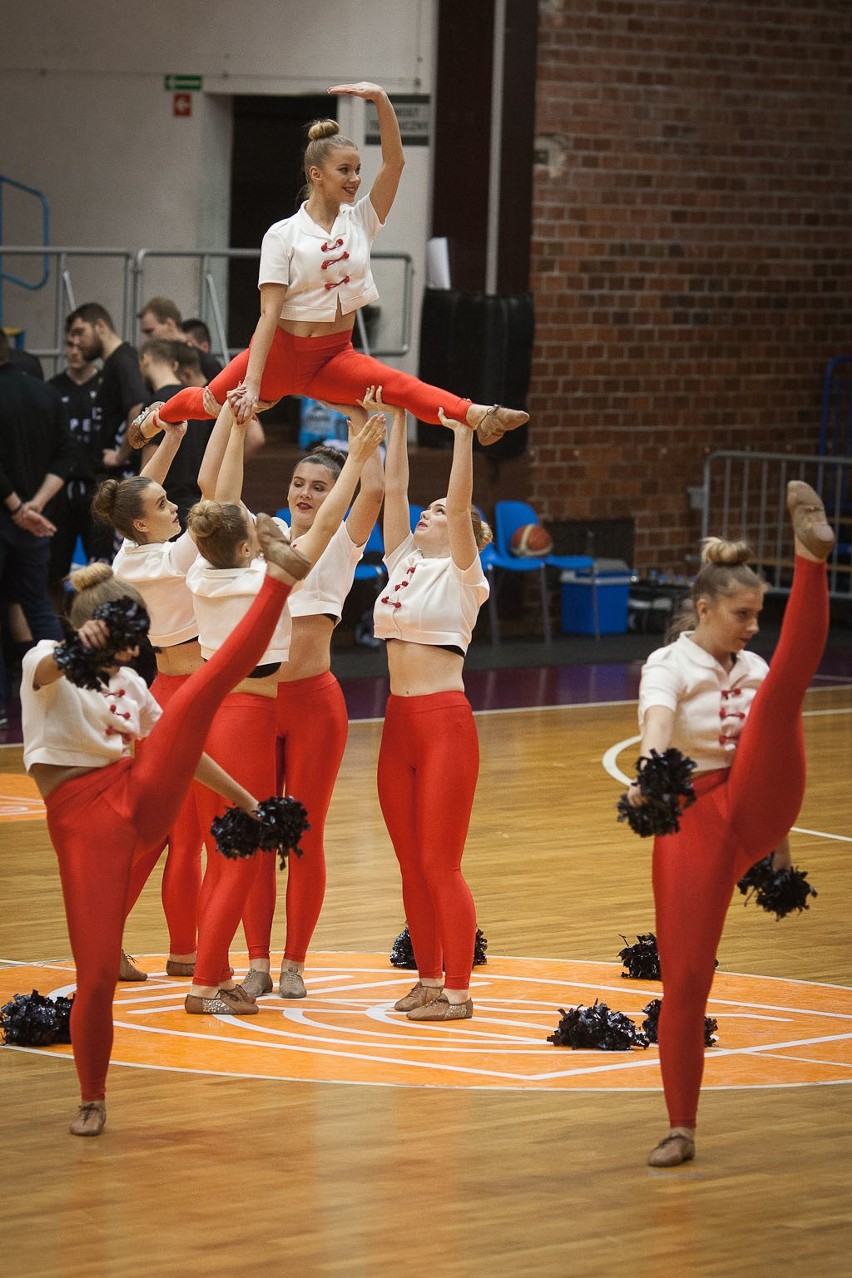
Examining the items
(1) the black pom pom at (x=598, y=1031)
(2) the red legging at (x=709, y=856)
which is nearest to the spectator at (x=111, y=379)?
(1) the black pom pom at (x=598, y=1031)

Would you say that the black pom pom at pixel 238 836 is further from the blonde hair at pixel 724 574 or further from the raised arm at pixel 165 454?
the raised arm at pixel 165 454

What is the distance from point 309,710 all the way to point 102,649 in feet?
4.83

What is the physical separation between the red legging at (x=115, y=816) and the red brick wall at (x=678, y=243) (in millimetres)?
9438

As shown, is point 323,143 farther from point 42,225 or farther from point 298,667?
point 42,225

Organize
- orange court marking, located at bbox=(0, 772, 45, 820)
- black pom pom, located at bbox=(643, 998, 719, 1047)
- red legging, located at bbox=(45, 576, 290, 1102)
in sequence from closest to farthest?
red legging, located at bbox=(45, 576, 290, 1102), black pom pom, located at bbox=(643, 998, 719, 1047), orange court marking, located at bbox=(0, 772, 45, 820)

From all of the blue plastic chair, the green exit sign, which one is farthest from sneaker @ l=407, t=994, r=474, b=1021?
the green exit sign

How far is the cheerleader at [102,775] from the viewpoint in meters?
4.68

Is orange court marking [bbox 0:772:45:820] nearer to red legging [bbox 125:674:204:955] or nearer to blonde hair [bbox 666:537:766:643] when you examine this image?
red legging [bbox 125:674:204:955]

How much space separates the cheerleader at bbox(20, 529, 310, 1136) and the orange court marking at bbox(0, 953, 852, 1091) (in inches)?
30.4

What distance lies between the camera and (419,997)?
5934 mm

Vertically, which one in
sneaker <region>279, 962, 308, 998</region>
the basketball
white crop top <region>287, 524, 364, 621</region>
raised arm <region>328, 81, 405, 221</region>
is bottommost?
sneaker <region>279, 962, 308, 998</region>

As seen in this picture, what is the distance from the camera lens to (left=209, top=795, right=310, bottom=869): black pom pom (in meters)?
4.95

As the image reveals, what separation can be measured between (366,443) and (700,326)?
932 centimetres

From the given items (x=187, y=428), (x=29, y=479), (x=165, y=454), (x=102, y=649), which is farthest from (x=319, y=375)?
(x=29, y=479)
